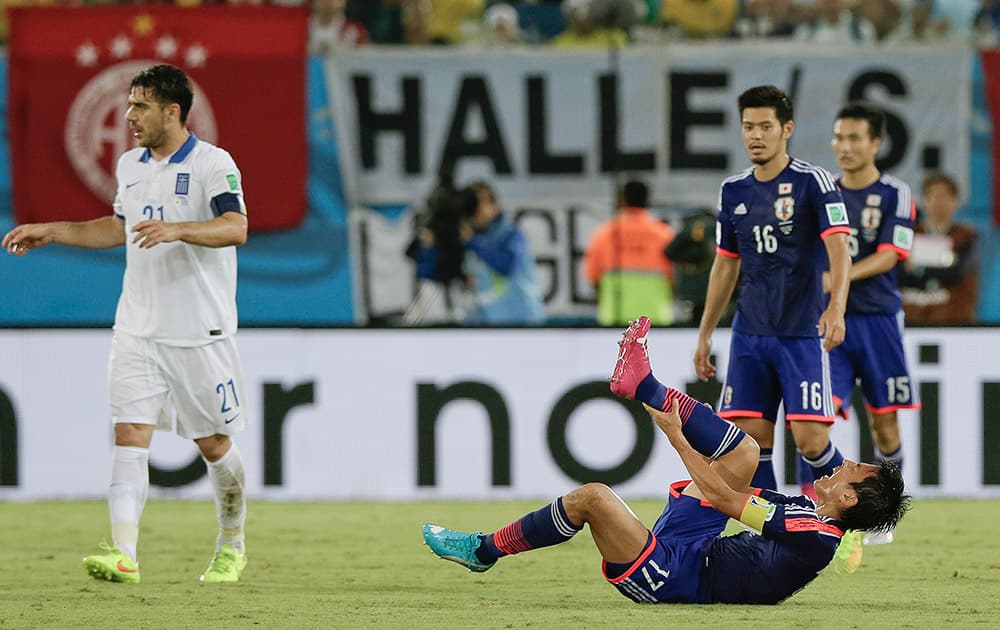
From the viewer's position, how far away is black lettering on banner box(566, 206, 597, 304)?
13.9 m

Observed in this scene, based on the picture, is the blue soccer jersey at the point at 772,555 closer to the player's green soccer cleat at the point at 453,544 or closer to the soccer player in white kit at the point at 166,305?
the player's green soccer cleat at the point at 453,544

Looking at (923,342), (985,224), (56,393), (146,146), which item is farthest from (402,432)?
(985,224)

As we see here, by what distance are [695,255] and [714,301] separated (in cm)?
390

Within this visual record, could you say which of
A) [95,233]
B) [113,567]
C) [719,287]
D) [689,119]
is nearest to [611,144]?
[689,119]

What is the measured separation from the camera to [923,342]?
35.8 feet

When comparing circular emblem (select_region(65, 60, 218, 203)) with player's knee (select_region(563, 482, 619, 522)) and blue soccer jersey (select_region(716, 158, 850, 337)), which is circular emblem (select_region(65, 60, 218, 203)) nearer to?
blue soccer jersey (select_region(716, 158, 850, 337))

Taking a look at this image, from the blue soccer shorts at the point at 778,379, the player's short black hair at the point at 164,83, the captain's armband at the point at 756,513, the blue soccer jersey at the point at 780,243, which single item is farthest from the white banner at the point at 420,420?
the captain's armband at the point at 756,513

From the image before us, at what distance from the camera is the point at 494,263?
12539mm

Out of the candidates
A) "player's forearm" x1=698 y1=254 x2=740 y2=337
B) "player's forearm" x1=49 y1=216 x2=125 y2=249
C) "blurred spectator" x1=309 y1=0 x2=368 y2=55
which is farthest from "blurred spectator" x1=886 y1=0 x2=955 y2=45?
"player's forearm" x1=49 y1=216 x2=125 y2=249

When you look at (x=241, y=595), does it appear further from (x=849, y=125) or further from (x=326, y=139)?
(x=326, y=139)

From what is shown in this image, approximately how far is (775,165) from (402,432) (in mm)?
3883

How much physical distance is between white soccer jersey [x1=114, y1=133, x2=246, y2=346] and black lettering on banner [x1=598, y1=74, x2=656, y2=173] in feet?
21.9

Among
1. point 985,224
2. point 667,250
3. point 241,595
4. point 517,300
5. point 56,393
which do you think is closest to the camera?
point 241,595

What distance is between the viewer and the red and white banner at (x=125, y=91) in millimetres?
13609
